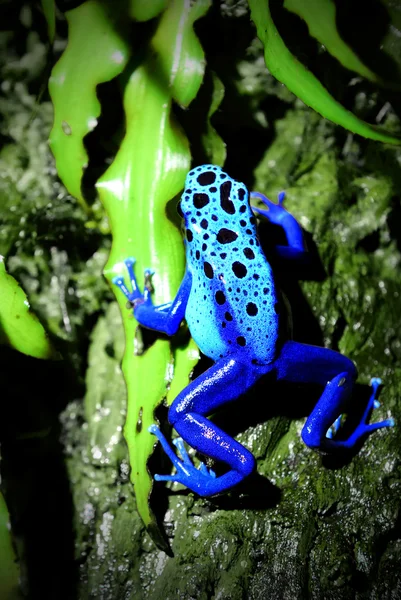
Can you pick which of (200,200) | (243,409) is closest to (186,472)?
(243,409)

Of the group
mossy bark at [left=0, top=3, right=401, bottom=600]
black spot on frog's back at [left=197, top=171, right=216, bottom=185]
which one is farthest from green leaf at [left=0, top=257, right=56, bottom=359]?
black spot on frog's back at [left=197, top=171, right=216, bottom=185]

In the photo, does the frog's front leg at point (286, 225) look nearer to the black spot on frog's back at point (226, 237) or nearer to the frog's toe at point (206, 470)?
the black spot on frog's back at point (226, 237)

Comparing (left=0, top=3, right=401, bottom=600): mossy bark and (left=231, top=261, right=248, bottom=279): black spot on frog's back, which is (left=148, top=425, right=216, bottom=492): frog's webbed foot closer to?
(left=0, top=3, right=401, bottom=600): mossy bark

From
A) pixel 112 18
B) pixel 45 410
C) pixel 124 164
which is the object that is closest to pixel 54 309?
pixel 45 410

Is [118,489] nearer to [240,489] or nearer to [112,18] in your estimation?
[240,489]

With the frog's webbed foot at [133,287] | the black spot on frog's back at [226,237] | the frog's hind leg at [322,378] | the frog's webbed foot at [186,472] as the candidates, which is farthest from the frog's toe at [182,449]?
the black spot on frog's back at [226,237]

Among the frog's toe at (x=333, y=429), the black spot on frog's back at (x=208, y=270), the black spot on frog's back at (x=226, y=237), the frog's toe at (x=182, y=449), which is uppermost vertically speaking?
the black spot on frog's back at (x=226, y=237)

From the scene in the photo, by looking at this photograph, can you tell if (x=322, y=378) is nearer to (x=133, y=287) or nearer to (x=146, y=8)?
(x=133, y=287)
